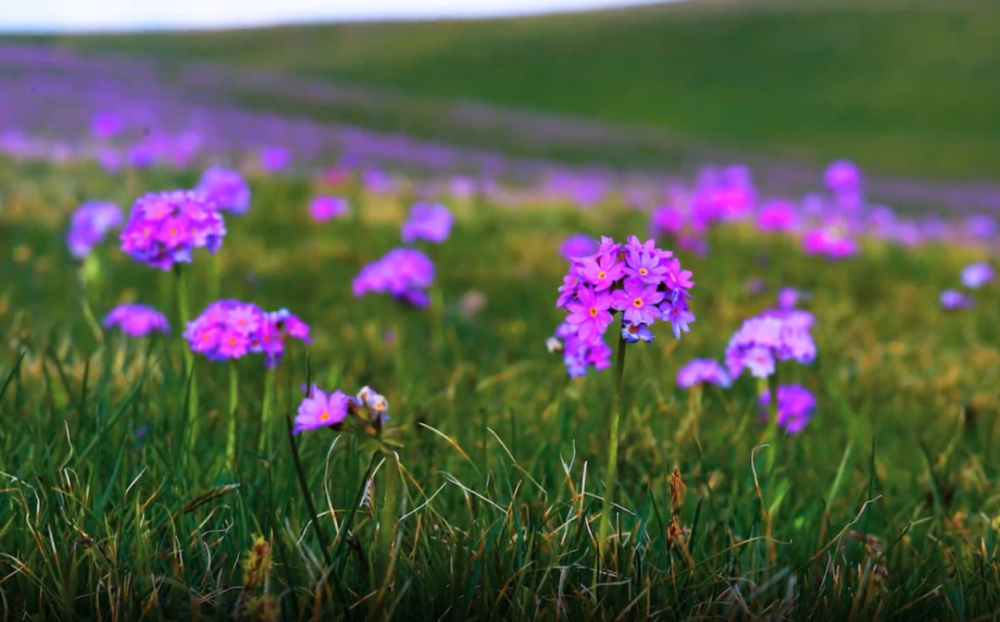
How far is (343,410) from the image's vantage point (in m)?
1.62

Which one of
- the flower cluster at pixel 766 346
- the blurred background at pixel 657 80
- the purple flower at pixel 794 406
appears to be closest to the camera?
the flower cluster at pixel 766 346

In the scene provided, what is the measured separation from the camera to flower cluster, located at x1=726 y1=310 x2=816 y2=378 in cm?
223

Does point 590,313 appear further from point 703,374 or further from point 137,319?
point 137,319

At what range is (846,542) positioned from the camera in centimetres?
199

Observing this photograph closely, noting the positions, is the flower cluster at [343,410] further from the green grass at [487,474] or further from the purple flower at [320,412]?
the green grass at [487,474]

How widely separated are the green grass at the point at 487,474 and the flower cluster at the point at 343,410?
0.12 meters

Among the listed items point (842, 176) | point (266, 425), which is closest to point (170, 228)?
point (266, 425)

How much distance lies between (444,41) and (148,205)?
1879 inches

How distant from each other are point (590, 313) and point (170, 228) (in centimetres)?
111

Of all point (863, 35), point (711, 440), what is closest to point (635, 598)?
point (711, 440)

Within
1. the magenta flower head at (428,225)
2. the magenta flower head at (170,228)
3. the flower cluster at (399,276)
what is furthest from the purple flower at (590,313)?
the magenta flower head at (428,225)

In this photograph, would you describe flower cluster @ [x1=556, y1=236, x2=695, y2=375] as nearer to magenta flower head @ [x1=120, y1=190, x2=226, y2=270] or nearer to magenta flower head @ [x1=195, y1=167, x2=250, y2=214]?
magenta flower head @ [x1=120, y1=190, x2=226, y2=270]

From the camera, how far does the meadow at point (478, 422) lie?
1556 millimetres

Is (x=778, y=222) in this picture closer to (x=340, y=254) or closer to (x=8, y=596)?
(x=340, y=254)
